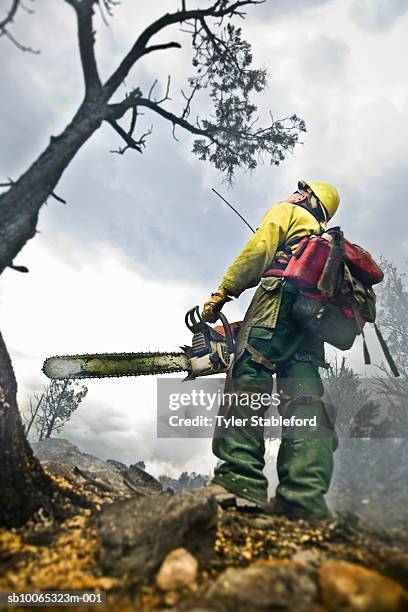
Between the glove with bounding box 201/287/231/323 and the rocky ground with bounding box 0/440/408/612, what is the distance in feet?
7.18

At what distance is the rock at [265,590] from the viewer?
1.57 m

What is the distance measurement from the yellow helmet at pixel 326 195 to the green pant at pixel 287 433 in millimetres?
1679

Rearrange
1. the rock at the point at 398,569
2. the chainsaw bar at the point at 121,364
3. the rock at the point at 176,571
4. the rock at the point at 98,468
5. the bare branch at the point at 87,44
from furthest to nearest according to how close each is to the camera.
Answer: the chainsaw bar at the point at 121,364
the rock at the point at 98,468
the bare branch at the point at 87,44
the rock at the point at 176,571
the rock at the point at 398,569

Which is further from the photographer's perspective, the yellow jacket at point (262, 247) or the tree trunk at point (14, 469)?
the yellow jacket at point (262, 247)

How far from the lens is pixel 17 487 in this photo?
105 inches

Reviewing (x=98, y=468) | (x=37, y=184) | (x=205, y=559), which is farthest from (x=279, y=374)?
(x=98, y=468)

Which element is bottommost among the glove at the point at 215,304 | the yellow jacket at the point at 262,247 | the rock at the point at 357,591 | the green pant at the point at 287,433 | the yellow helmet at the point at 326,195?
the rock at the point at 357,591

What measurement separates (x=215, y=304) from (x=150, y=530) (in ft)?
8.81

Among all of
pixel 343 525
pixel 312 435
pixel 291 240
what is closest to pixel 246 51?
pixel 291 240

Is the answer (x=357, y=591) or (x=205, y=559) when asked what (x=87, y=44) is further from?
(x=357, y=591)

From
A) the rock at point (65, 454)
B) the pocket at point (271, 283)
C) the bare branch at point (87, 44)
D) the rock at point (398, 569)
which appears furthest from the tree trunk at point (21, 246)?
the rock at point (65, 454)

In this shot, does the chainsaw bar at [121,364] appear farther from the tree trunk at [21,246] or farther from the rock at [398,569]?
the rock at [398,569]

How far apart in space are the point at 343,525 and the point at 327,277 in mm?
2352

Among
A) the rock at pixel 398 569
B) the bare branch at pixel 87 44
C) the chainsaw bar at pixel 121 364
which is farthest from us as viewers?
the chainsaw bar at pixel 121 364
